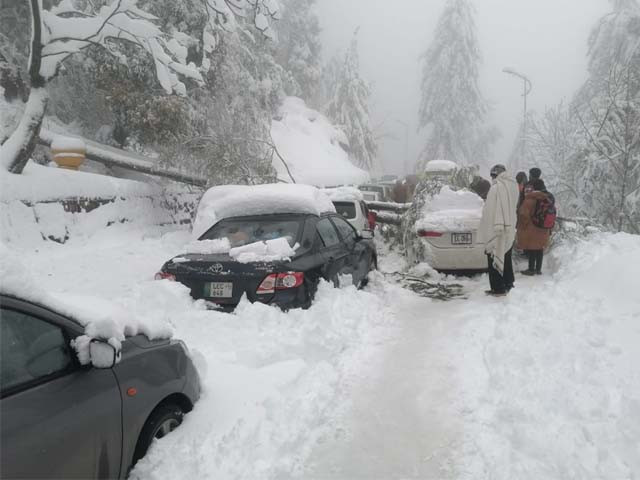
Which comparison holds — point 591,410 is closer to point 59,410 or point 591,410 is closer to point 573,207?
point 59,410

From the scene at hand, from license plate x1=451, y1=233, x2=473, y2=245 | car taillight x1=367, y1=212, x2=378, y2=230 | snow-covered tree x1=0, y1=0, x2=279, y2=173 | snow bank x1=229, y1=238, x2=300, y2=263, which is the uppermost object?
snow-covered tree x1=0, y1=0, x2=279, y2=173

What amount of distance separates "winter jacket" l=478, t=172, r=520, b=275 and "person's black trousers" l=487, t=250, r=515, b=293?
0.09 meters

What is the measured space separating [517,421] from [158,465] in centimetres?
247

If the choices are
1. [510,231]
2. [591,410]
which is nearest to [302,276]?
[591,410]

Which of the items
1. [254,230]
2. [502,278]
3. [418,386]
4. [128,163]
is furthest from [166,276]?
[128,163]

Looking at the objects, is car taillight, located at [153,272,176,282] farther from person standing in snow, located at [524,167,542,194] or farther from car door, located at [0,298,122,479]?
person standing in snow, located at [524,167,542,194]

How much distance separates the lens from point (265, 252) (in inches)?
204

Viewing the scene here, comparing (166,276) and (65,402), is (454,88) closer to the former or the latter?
(166,276)

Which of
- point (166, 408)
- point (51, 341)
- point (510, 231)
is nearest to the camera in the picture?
point (51, 341)

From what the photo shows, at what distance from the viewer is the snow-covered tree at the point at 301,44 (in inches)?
1700

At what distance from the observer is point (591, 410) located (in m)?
3.30

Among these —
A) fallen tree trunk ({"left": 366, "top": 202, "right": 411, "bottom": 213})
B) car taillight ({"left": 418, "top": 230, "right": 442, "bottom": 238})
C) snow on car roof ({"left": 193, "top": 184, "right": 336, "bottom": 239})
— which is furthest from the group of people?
fallen tree trunk ({"left": 366, "top": 202, "right": 411, "bottom": 213})

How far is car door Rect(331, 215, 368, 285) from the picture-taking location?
21.7 ft

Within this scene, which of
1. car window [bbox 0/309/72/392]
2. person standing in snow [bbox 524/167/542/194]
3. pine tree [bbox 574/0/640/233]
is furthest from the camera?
pine tree [bbox 574/0/640/233]
